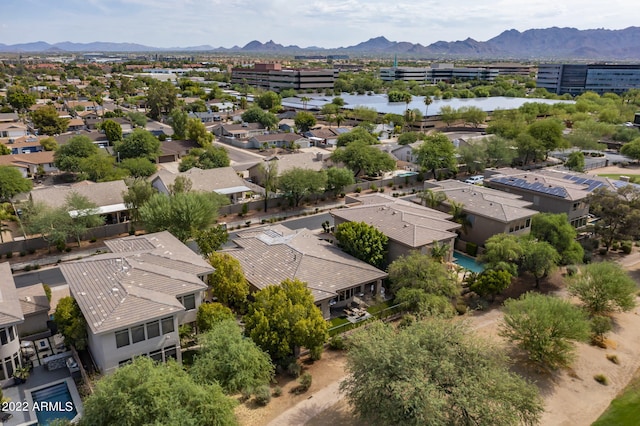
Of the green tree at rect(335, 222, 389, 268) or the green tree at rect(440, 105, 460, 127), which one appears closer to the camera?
the green tree at rect(335, 222, 389, 268)

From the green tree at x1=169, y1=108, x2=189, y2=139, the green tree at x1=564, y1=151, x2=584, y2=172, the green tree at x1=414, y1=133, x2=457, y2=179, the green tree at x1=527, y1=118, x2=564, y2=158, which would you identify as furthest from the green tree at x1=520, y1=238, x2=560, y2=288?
the green tree at x1=169, y1=108, x2=189, y2=139

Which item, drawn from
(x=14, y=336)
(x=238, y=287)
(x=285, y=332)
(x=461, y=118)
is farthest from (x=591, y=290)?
(x=461, y=118)

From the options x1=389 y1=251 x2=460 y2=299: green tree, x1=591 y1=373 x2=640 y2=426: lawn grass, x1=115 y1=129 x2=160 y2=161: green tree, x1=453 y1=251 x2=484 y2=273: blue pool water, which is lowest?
x1=591 y1=373 x2=640 y2=426: lawn grass

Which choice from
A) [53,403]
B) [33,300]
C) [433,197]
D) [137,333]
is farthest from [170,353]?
[433,197]

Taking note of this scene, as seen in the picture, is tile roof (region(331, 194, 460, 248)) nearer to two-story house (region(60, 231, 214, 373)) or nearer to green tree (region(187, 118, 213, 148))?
two-story house (region(60, 231, 214, 373))

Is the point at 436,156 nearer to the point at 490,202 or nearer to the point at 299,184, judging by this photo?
the point at 490,202

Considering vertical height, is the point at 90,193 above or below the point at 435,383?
above

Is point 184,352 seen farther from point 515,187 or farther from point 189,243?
point 515,187
